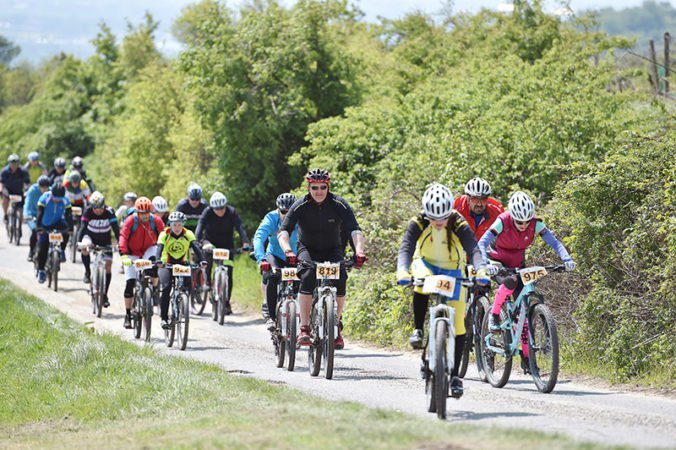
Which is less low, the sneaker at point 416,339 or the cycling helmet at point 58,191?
the cycling helmet at point 58,191

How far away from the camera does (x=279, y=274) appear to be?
617 inches

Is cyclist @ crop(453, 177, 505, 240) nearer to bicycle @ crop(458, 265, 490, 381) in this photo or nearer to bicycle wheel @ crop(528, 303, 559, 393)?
bicycle @ crop(458, 265, 490, 381)

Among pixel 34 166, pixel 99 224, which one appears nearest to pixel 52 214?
pixel 99 224

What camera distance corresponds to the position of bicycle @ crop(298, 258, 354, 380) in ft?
43.5

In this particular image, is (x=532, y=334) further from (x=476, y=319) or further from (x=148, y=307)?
(x=148, y=307)

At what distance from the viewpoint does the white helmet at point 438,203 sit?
1063 cm

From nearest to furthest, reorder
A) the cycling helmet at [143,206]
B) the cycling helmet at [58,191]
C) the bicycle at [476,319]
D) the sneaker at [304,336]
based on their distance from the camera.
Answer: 1. the bicycle at [476,319]
2. the sneaker at [304,336]
3. the cycling helmet at [143,206]
4. the cycling helmet at [58,191]

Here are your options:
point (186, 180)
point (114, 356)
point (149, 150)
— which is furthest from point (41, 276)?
point (149, 150)

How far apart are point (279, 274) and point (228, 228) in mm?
5986

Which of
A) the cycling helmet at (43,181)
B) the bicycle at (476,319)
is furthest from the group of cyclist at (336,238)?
the cycling helmet at (43,181)

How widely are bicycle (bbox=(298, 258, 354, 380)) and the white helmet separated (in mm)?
2896

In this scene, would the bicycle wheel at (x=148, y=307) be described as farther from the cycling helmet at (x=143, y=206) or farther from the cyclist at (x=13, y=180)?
the cyclist at (x=13, y=180)

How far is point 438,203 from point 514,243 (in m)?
2.17

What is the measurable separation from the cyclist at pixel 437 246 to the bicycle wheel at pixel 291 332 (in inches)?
138
